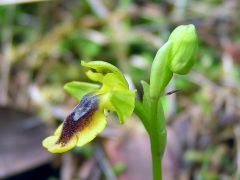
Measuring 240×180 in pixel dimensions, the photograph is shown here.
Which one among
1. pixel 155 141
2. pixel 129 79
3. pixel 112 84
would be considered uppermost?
pixel 112 84

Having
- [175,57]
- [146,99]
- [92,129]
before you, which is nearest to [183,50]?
[175,57]

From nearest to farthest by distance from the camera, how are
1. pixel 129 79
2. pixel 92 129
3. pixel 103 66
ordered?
pixel 92 129 < pixel 103 66 < pixel 129 79

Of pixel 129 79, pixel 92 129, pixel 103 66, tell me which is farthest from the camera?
pixel 129 79

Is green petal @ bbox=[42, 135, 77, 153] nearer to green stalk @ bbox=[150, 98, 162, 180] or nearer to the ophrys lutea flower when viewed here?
the ophrys lutea flower

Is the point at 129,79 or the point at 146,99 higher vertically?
the point at 146,99

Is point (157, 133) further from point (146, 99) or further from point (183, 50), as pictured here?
point (183, 50)

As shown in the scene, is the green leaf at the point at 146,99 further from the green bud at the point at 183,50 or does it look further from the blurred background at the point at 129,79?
the blurred background at the point at 129,79

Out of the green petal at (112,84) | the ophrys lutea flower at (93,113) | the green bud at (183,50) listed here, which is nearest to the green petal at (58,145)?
the ophrys lutea flower at (93,113)
